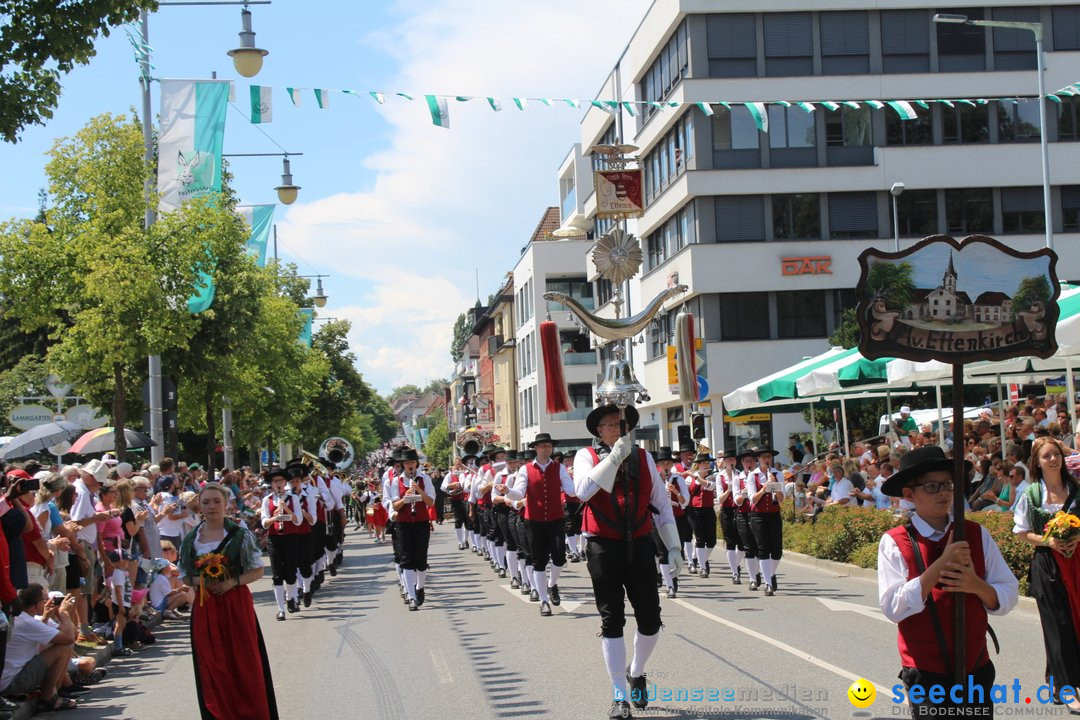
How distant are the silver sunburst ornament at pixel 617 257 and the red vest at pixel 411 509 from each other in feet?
23.9


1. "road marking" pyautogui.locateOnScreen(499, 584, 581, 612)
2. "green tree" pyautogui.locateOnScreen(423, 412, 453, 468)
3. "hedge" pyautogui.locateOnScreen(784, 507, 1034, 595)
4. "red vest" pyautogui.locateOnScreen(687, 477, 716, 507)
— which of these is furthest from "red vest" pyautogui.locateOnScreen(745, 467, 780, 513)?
"green tree" pyautogui.locateOnScreen(423, 412, 453, 468)

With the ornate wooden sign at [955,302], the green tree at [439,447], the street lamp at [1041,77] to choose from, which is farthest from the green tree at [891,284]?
the green tree at [439,447]

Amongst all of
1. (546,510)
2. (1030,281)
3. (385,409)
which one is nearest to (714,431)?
(546,510)

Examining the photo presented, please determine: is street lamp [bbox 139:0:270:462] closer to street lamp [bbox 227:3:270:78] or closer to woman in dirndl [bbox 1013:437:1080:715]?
street lamp [bbox 227:3:270:78]

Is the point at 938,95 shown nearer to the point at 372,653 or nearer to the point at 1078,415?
the point at 1078,415

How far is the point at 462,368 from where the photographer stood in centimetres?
13162

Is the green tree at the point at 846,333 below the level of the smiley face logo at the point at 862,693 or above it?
above

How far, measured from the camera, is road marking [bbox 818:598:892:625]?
1309 cm

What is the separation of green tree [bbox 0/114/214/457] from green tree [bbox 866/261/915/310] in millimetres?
18485

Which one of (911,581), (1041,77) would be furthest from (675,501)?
(1041,77)

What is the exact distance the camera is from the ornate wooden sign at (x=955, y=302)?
17.5ft

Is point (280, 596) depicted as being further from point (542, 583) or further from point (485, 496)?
point (485, 496)

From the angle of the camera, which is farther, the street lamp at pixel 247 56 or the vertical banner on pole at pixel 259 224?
the vertical banner on pole at pixel 259 224

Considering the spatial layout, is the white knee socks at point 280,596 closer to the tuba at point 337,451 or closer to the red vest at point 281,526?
the red vest at point 281,526
